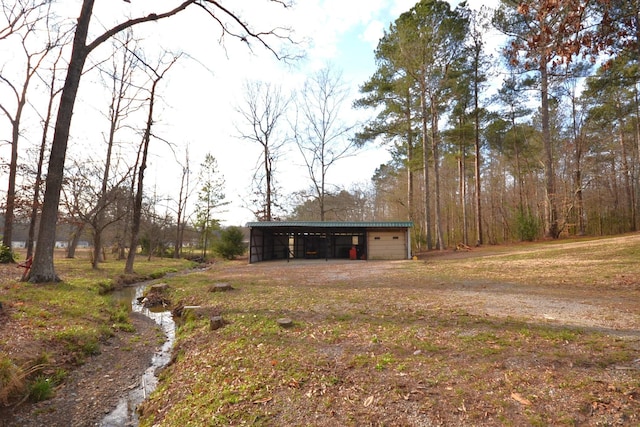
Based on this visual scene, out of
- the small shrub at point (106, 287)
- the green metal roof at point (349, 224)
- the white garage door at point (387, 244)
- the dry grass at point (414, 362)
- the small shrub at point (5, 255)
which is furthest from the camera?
the white garage door at point (387, 244)

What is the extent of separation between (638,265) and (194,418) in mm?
11282

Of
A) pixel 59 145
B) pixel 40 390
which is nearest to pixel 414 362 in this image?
pixel 40 390

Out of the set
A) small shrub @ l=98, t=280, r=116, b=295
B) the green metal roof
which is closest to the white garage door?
the green metal roof

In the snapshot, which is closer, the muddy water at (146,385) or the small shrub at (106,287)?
the muddy water at (146,385)

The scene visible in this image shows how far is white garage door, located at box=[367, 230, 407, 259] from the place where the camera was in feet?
61.1

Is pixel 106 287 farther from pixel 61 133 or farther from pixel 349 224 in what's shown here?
pixel 349 224

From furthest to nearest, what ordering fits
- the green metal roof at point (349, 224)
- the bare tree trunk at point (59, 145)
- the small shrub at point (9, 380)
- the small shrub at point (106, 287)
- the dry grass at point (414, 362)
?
the green metal roof at point (349, 224)
the small shrub at point (106, 287)
the bare tree trunk at point (59, 145)
the small shrub at point (9, 380)
the dry grass at point (414, 362)

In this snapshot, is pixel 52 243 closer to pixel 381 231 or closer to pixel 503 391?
pixel 503 391

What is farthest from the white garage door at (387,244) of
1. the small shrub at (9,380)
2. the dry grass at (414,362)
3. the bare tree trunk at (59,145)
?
the small shrub at (9,380)

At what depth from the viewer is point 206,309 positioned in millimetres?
6965

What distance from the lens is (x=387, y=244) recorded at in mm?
18781

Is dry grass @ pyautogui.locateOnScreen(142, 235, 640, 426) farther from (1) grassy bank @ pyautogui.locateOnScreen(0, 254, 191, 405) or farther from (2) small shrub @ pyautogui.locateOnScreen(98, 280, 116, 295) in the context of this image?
(2) small shrub @ pyautogui.locateOnScreen(98, 280, 116, 295)

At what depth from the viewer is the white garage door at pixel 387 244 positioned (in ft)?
61.1

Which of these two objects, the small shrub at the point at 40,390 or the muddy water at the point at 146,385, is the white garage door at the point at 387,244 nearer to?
the muddy water at the point at 146,385
